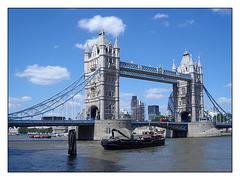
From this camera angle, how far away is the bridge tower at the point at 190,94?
83.7 m

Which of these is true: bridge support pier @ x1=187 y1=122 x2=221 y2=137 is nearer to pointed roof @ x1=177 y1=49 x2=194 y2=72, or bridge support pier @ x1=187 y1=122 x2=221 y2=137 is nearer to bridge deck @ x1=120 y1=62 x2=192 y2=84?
bridge deck @ x1=120 y1=62 x2=192 y2=84

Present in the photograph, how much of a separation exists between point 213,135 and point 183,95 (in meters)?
16.8

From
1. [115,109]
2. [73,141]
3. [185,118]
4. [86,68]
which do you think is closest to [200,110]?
[185,118]

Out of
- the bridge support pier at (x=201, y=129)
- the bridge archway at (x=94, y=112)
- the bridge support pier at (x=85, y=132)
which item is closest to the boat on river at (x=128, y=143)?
the bridge support pier at (x=85, y=132)

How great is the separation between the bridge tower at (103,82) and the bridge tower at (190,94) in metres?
29.2

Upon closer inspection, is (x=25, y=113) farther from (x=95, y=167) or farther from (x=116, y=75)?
(x=95, y=167)

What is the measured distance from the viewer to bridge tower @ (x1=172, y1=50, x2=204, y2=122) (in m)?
83.7

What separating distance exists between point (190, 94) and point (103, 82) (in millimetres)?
33641

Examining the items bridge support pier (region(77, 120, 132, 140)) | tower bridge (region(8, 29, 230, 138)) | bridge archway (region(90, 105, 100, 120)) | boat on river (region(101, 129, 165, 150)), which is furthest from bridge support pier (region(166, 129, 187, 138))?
boat on river (region(101, 129, 165, 150))

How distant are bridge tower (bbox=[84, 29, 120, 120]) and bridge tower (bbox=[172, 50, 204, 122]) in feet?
95.8

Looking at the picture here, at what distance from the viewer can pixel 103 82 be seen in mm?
62781

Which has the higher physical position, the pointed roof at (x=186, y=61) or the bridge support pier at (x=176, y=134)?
the pointed roof at (x=186, y=61)

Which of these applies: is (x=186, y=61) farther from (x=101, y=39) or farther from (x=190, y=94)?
(x=101, y=39)

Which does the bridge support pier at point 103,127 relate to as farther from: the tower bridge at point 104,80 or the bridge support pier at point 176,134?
the bridge support pier at point 176,134
